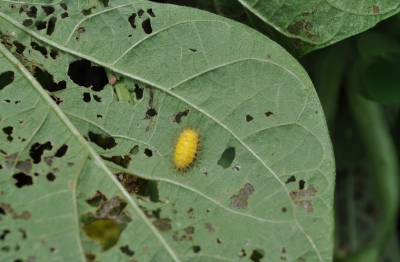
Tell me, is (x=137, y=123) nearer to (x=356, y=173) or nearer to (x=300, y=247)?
(x=300, y=247)

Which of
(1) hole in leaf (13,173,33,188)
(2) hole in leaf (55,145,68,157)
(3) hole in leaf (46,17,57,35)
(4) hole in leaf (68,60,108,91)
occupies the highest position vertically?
(3) hole in leaf (46,17,57,35)

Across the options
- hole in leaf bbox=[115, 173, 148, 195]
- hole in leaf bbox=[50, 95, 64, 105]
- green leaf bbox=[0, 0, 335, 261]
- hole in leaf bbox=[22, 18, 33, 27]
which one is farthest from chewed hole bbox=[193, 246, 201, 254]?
hole in leaf bbox=[22, 18, 33, 27]

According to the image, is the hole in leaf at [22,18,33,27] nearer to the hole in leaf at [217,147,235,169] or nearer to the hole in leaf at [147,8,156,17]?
the hole in leaf at [147,8,156,17]

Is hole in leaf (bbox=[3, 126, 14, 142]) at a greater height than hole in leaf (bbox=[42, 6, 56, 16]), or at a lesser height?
lesser

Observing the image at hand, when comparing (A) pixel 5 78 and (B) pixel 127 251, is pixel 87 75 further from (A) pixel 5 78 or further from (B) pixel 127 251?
(B) pixel 127 251

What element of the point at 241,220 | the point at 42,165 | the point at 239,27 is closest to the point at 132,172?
the point at 42,165

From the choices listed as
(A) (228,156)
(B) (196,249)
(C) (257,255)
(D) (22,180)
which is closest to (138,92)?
(A) (228,156)

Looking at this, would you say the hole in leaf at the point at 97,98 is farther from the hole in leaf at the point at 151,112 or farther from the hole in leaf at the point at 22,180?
the hole in leaf at the point at 22,180
